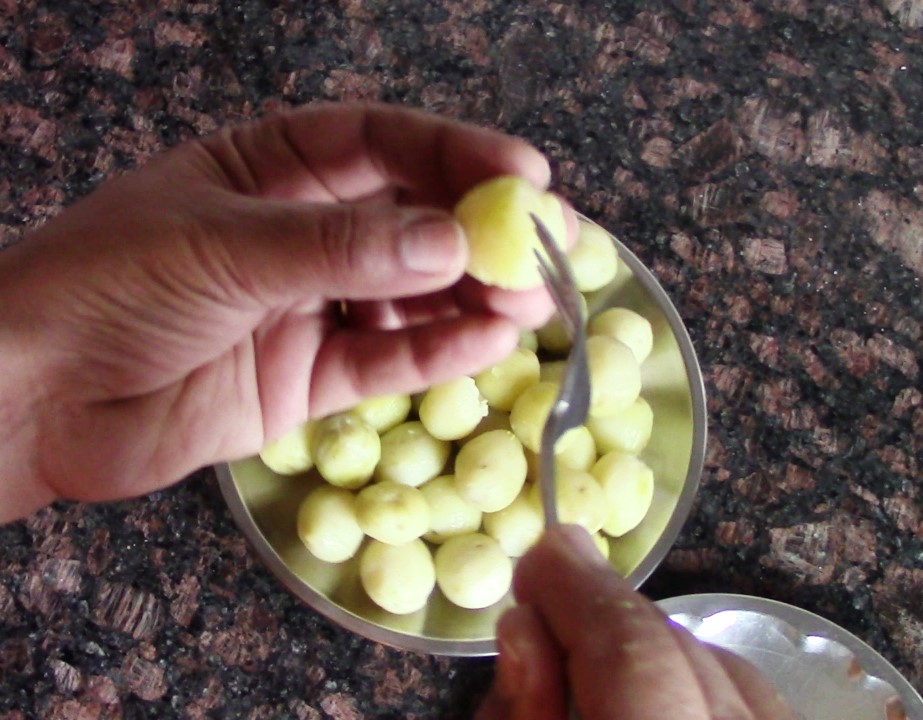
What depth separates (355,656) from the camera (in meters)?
0.86

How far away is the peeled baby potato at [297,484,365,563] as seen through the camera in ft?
2.67

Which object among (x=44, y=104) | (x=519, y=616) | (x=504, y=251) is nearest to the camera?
(x=519, y=616)

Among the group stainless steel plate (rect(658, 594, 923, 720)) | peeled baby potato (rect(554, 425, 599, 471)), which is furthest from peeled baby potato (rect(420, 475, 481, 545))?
stainless steel plate (rect(658, 594, 923, 720))

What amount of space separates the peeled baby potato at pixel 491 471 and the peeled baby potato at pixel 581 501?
3cm

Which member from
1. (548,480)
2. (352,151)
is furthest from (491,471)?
(352,151)

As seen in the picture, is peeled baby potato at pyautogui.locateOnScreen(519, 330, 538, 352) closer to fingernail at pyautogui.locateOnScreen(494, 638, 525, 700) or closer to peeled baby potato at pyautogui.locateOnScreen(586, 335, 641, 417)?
peeled baby potato at pyautogui.locateOnScreen(586, 335, 641, 417)

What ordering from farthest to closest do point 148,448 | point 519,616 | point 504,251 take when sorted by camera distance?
point 148,448, point 504,251, point 519,616

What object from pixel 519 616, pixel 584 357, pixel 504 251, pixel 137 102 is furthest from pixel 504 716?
pixel 137 102

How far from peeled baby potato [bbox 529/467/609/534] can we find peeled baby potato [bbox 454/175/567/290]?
0.21m

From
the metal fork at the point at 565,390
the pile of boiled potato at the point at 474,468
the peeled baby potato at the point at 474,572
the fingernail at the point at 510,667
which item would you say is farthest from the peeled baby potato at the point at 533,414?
the fingernail at the point at 510,667

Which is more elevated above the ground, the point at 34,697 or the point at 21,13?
the point at 21,13

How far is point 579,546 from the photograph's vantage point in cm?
53

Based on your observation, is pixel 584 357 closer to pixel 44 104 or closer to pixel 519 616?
pixel 519 616

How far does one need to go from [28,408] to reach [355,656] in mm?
394
